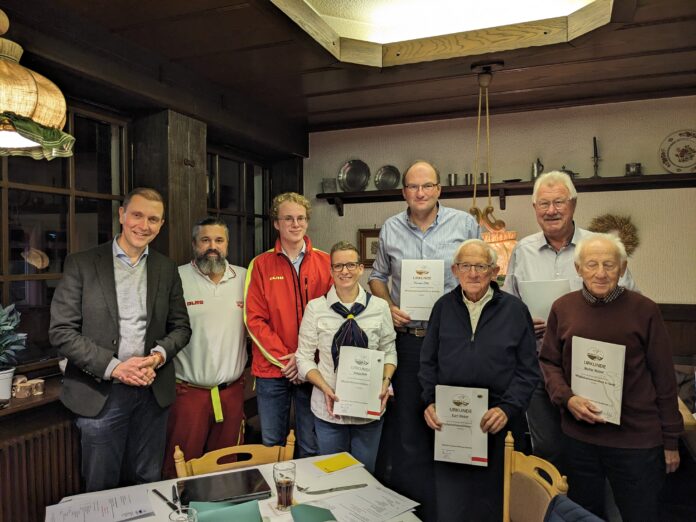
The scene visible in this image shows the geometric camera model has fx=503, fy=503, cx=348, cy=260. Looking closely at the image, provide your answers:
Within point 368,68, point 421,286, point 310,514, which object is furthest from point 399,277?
point 368,68

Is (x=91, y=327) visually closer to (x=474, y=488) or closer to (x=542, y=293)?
(x=474, y=488)

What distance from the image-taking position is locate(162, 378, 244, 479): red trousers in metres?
2.52

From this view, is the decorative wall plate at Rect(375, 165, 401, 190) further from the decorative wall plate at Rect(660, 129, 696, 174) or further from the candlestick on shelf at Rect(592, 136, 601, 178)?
the decorative wall plate at Rect(660, 129, 696, 174)

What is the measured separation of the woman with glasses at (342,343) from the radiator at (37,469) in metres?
1.20

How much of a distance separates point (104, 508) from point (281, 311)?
119 centimetres

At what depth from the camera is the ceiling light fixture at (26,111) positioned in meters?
1.63

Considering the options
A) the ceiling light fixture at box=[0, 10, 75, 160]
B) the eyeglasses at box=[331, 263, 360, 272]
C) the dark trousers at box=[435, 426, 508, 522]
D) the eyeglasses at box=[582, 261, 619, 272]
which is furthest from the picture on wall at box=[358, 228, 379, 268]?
the ceiling light fixture at box=[0, 10, 75, 160]

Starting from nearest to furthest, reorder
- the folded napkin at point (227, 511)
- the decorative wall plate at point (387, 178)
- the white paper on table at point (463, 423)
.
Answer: the folded napkin at point (227, 511), the white paper on table at point (463, 423), the decorative wall plate at point (387, 178)

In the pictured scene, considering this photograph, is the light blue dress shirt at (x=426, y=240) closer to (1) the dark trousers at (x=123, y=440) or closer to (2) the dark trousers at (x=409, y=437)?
(2) the dark trousers at (x=409, y=437)

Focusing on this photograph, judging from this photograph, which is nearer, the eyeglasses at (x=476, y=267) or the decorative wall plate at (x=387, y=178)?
the eyeglasses at (x=476, y=267)

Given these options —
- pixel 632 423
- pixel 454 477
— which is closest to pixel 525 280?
pixel 632 423

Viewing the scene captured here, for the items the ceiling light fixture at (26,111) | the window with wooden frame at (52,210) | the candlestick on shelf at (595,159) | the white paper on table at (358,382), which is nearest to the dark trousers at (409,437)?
the white paper on table at (358,382)

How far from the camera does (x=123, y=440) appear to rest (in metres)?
2.11

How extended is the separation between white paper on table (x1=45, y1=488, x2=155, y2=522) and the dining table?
11mm
